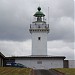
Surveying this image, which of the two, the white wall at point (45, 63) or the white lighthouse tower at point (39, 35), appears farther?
the white lighthouse tower at point (39, 35)

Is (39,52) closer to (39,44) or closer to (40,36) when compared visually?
(39,44)

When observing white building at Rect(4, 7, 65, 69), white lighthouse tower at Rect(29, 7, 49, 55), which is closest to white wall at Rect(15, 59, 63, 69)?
white building at Rect(4, 7, 65, 69)

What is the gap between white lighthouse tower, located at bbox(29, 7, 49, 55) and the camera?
6047 centimetres

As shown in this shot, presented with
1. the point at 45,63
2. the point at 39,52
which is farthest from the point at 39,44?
the point at 45,63

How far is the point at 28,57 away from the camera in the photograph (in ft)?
191

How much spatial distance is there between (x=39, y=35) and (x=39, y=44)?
189 cm

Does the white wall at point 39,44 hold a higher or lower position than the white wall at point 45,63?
higher

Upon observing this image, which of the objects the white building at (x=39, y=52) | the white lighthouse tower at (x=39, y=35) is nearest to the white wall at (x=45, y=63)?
the white building at (x=39, y=52)

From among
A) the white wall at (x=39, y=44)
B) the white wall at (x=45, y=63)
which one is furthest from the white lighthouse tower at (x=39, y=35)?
the white wall at (x=45, y=63)

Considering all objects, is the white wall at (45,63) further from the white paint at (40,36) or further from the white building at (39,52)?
the white paint at (40,36)

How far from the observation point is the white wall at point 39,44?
60375 millimetres

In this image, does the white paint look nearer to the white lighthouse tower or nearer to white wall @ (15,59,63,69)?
the white lighthouse tower

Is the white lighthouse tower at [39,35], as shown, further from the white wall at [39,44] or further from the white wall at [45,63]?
the white wall at [45,63]

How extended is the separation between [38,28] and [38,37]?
1.85m
